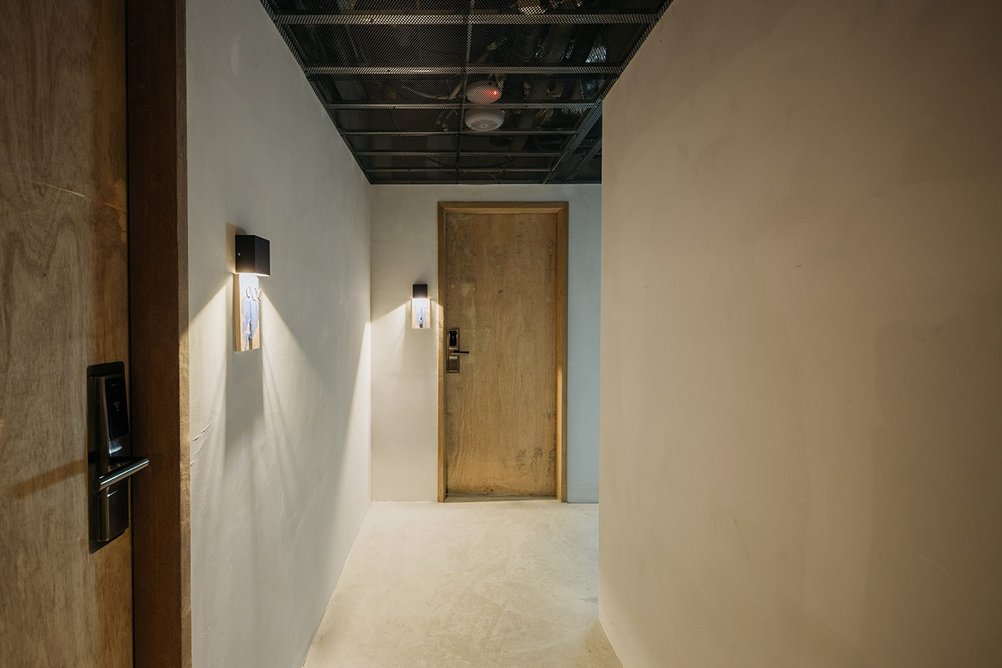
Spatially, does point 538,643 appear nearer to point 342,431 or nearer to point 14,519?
point 342,431

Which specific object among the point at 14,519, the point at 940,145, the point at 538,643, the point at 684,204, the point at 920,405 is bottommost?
the point at 538,643

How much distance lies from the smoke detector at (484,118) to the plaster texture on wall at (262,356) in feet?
2.35

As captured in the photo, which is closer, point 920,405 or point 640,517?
point 920,405

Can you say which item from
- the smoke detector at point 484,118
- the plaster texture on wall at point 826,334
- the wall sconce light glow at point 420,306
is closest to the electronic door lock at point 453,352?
the wall sconce light glow at point 420,306

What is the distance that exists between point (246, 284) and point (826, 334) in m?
1.45

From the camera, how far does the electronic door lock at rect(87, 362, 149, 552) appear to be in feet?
3.03

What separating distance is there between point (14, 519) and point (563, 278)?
3.24 m

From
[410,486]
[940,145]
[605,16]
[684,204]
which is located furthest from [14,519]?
[410,486]

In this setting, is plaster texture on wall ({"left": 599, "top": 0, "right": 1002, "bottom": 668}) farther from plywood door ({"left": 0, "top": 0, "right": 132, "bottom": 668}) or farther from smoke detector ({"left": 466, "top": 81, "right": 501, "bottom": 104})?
plywood door ({"left": 0, "top": 0, "right": 132, "bottom": 668})

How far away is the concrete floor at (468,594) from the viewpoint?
80.2 inches

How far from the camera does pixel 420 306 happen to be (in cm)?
356

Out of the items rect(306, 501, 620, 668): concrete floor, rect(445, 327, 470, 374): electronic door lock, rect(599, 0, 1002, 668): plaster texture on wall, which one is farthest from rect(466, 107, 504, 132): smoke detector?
rect(306, 501, 620, 668): concrete floor

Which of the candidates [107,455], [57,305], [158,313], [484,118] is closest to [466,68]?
[484,118]

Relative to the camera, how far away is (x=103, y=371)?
96 cm
